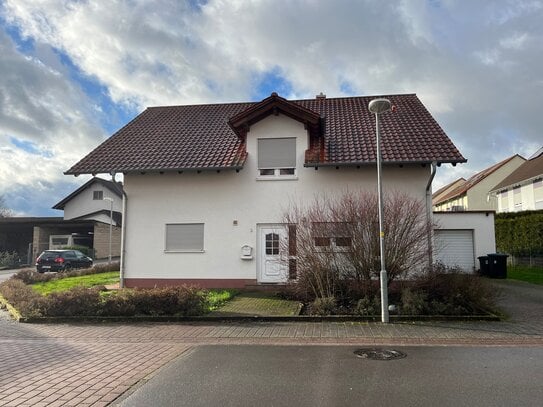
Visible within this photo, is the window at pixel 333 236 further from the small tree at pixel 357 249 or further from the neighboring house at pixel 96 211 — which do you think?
the neighboring house at pixel 96 211

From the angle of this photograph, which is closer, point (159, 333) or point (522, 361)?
point (522, 361)

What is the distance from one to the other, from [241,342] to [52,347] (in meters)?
3.51

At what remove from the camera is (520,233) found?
2550cm

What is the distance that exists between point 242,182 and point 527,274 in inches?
584

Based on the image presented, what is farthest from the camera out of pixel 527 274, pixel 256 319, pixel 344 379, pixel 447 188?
pixel 447 188

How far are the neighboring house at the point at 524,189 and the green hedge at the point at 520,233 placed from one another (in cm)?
718

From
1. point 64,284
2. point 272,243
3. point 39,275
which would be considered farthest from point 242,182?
point 39,275

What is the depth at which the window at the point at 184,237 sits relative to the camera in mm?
16328

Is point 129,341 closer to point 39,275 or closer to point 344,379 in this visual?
point 344,379

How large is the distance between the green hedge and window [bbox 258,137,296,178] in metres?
15.4

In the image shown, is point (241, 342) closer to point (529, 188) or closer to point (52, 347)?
point (52, 347)

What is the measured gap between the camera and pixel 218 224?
16172mm

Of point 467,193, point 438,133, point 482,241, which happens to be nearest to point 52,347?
point 438,133

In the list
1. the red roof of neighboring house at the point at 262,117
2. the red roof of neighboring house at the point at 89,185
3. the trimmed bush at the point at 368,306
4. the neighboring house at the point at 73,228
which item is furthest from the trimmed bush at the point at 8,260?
the trimmed bush at the point at 368,306
